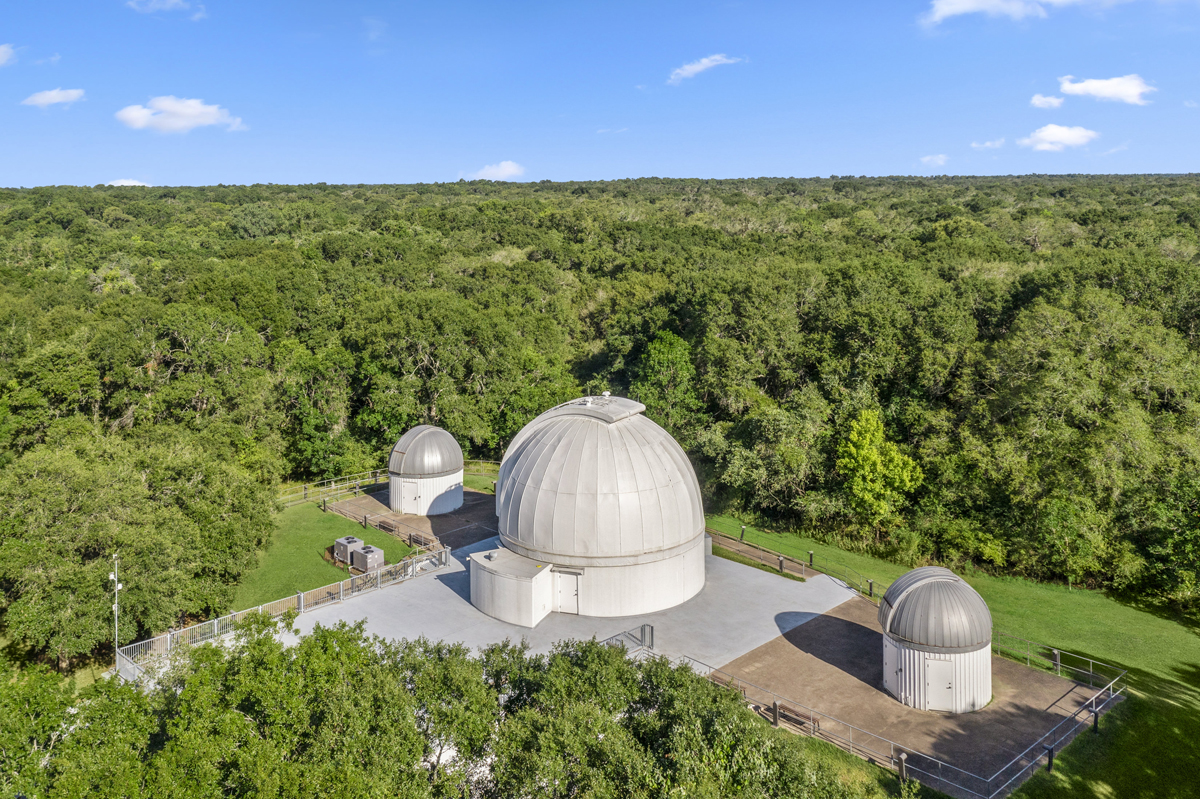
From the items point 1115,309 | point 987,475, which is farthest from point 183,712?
point 1115,309

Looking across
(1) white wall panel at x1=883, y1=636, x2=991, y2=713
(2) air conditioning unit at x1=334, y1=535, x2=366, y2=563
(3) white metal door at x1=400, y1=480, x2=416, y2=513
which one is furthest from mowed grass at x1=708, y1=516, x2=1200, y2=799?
(2) air conditioning unit at x1=334, y1=535, x2=366, y2=563

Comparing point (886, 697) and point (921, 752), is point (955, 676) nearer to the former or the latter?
point (886, 697)

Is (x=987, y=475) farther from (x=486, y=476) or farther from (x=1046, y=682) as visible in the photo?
(x=486, y=476)

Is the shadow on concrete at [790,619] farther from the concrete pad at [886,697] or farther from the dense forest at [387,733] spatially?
the dense forest at [387,733]

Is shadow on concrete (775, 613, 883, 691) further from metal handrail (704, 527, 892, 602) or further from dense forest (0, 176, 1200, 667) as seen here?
dense forest (0, 176, 1200, 667)

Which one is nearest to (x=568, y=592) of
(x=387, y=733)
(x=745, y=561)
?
(x=745, y=561)
